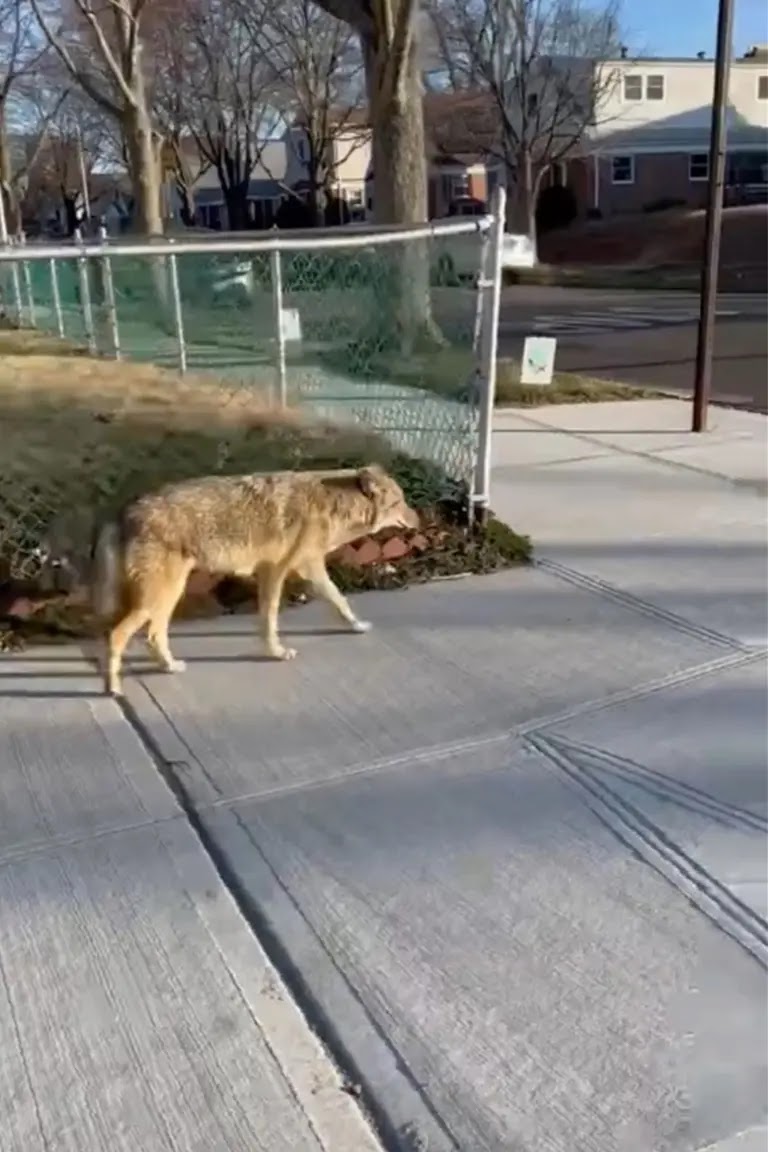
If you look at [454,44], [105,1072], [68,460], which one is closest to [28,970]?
[105,1072]

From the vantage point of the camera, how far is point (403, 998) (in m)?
2.43

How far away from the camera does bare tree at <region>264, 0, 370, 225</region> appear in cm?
3453

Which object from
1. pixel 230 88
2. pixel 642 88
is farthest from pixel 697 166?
pixel 230 88

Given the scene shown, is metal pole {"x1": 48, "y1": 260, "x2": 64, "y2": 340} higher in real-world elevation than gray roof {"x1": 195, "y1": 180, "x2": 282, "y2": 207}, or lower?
lower

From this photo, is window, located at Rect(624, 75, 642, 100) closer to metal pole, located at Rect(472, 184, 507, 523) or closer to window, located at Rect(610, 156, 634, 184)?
window, located at Rect(610, 156, 634, 184)

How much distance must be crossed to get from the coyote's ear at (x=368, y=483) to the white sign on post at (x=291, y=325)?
2893mm

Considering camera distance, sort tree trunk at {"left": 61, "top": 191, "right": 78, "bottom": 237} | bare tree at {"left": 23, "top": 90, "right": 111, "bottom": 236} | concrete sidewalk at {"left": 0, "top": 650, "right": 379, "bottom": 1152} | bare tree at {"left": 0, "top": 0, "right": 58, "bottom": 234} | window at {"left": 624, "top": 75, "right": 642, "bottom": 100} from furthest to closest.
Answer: tree trunk at {"left": 61, "top": 191, "right": 78, "bottom": 237} → bare tree at {"left": 23, "top": 90, "right": 111, "bottom": 236} → window at {"left": 624, "top": 75, "right": 642, "bottom": 100} → bare tree at {"left": 0, "top": 0, "right": 58, "bottom": 234} → concrete sidewalk at {"left": 0, "top": 650, "right": 379, "bottom": 1152}

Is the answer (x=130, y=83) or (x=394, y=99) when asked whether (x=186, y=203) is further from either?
(x=394, y=99)

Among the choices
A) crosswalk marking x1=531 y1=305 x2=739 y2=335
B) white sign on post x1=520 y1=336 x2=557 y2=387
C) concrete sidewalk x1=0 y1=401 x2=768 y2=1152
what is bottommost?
crosswalk marking x1=531 y1=305 x2=739 y2=335

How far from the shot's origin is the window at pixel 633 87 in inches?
1884

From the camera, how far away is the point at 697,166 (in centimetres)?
4828

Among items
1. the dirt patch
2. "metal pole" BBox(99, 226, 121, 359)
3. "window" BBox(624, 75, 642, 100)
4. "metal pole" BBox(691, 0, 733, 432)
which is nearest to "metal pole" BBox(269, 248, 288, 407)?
"metal pole" BBox(691, 0, 733, 432)

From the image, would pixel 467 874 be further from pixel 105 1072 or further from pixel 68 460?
pixel 68 460

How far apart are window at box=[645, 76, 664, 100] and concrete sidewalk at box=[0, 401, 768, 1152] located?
48.6 metres
